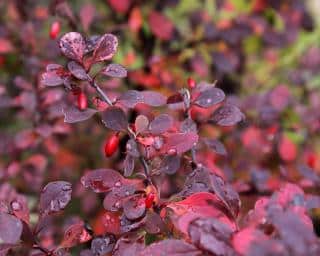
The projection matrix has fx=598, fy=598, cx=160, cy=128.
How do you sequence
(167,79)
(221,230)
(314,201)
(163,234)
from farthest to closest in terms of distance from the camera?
(167,79)
(314,201)
(163,234)
(221,230)

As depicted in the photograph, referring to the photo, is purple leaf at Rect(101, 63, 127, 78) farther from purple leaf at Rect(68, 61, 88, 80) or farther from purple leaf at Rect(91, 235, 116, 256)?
purple leaf at Rect(91, 235, 116, 256)

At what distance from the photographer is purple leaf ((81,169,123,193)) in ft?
3.25

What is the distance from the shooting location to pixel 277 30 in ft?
7.06

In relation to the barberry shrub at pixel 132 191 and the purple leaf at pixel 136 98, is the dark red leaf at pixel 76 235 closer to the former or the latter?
the barberry shrub at pixel 132 191

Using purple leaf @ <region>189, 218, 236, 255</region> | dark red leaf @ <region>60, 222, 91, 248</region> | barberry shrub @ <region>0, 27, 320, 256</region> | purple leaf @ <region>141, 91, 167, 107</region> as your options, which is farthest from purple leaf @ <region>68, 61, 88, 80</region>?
purple leaf @ <region>189, 218, 236, 255</region>

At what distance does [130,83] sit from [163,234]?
1.00 meters

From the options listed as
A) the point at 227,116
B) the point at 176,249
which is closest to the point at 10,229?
the point at 176,249

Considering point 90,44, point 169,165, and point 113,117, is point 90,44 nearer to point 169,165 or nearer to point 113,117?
point 113,117

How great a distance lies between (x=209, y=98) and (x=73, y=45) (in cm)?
27

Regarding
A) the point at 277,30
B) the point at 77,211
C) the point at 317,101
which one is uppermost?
the point at 277,30

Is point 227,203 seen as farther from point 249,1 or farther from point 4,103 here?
point 249,1

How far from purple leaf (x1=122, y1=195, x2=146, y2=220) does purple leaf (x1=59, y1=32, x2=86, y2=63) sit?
242 mm

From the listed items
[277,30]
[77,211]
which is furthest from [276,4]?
[77,211]

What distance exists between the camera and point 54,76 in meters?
1.00
